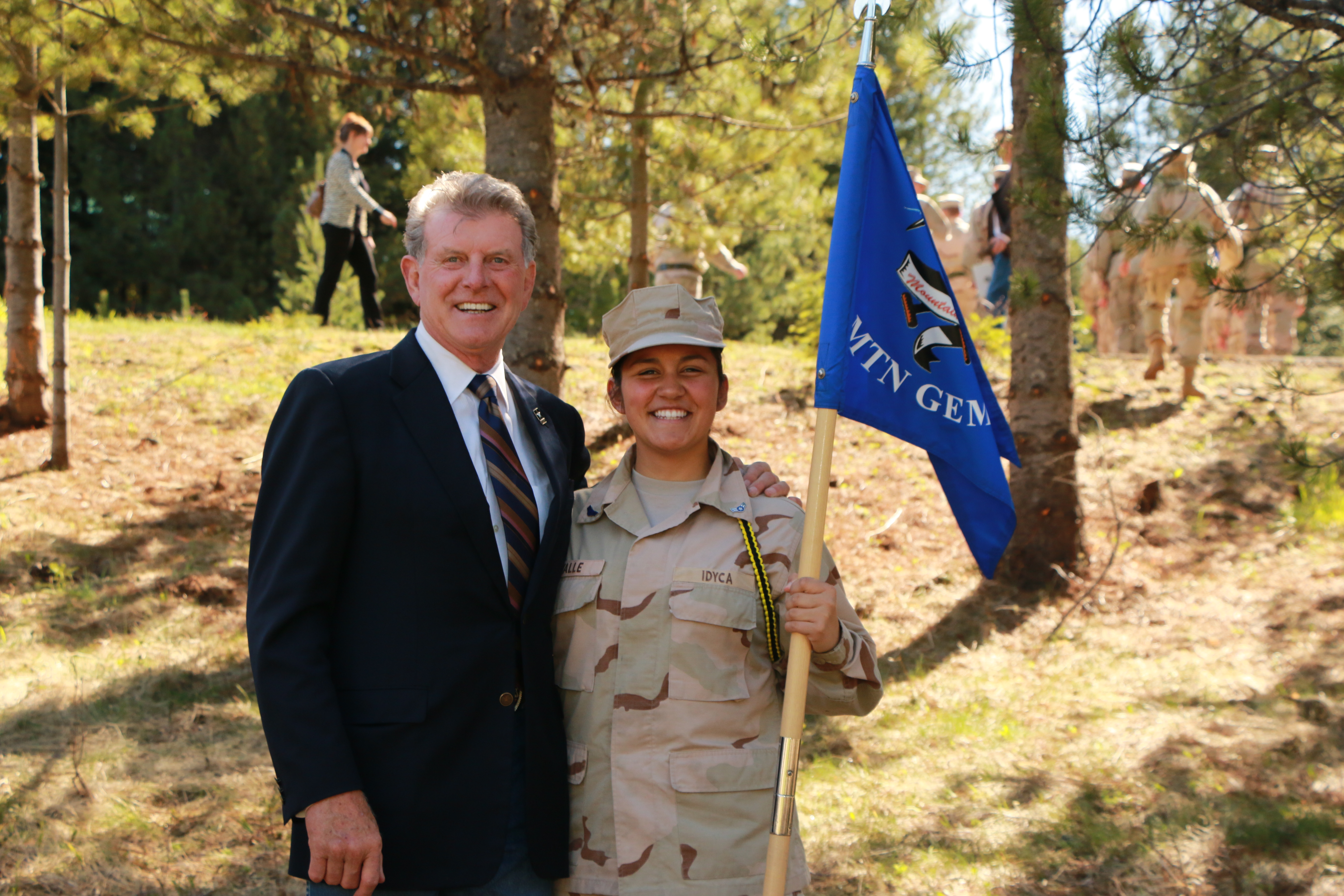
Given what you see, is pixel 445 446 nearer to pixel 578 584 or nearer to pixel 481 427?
pixel 481 427

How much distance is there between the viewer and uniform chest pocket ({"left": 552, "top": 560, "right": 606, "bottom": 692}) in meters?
2.23

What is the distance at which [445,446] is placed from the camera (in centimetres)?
212

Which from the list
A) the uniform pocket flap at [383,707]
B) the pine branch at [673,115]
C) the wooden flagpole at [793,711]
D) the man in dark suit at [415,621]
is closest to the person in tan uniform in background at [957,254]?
the pine branch at [673,115]

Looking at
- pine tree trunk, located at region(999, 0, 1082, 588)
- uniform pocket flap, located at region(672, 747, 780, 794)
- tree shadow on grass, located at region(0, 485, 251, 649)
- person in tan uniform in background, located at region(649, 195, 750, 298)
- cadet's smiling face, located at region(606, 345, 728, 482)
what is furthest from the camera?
person in tan uniform in background, located at region(649, 195, 750, 298)

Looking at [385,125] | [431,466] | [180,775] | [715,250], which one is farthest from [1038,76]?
[385,125]

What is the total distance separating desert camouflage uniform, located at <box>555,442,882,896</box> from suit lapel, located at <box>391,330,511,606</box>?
0.27 meters

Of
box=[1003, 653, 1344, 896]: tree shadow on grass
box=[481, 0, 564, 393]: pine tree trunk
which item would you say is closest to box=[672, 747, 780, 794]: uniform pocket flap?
box=[1003, 653, 1344, 896]: tree shadow on grass

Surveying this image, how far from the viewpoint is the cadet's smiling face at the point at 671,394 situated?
7.57 feet

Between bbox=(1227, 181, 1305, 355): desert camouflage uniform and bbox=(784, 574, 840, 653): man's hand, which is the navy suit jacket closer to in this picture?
bbox=(784, 574, 840, 653): man's hand

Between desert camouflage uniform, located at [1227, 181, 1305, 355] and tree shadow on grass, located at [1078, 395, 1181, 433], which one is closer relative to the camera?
desert camouflage uniform, located at [1227, 181, 1305, 355]

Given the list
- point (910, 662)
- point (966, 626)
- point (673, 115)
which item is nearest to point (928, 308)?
point (673, 115)

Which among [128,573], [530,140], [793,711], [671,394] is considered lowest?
[128,573]

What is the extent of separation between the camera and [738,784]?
83.0 inches

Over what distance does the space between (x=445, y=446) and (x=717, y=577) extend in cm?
66
